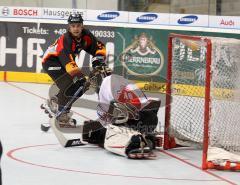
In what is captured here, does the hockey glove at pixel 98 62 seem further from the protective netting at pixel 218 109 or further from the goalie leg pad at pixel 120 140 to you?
the goalie leg pad at pixel 120 140

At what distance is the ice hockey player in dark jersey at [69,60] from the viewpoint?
297 inches

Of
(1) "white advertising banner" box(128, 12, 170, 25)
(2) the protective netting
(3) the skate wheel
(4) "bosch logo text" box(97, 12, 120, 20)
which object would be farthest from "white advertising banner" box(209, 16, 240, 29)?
(3) the skate wheel

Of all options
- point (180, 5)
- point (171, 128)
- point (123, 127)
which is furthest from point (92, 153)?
point (180, 5)

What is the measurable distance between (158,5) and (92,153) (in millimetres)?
5773

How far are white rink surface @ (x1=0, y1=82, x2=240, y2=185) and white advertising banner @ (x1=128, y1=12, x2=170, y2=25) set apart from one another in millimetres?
3989

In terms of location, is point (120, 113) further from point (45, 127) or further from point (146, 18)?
point (146, 18)

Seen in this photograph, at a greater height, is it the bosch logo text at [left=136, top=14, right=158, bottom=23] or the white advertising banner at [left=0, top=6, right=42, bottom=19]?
the white advertising banner at [left=0, top=6, right=42, bottom=19]

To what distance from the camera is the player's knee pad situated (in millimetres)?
7051

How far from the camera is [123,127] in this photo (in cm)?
666

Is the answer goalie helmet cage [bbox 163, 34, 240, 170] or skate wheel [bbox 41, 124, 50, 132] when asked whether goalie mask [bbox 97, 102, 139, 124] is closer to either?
goalie helmet cage [bbox 163, 34, 240, 170]

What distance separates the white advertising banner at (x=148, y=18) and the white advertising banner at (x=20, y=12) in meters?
1.67

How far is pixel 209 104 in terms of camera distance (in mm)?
6117

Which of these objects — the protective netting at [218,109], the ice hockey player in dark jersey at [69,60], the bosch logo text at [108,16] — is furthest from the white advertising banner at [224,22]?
the protective netting at [218,109]

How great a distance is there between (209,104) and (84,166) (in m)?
1.22
